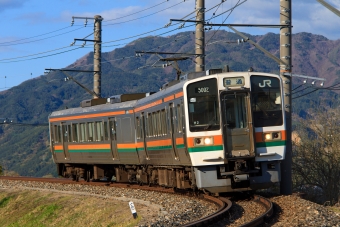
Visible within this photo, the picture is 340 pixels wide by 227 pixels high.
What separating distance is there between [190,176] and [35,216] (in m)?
6.22

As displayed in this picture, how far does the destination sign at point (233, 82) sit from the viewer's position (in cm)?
1565

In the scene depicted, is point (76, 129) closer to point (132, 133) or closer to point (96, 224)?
point (132, 133)

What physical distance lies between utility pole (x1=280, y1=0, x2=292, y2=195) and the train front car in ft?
2.78

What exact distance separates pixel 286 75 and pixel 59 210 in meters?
7.80

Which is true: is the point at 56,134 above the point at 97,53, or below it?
below

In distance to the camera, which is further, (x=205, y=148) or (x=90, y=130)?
(x=90, y=130)

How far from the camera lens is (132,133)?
22281 millimetres

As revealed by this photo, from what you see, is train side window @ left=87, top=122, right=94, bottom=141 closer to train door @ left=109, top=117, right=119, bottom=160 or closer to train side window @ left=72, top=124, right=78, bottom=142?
train side window @ left=72, top=124, right=78, bottom=142

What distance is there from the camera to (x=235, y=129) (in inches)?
609

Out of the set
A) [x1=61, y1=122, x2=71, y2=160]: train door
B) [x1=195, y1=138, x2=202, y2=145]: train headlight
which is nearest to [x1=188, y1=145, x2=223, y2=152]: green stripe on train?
[x1=195, y1=138, x2=202, y2=145]: train headlight

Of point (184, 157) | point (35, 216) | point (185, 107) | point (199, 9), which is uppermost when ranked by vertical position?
point (199, 9)

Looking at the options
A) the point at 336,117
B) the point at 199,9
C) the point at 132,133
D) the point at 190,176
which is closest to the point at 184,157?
the point at 190,176

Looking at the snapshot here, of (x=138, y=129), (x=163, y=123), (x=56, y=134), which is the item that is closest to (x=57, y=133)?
(x=56, y=134)

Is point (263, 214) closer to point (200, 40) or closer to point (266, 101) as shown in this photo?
point (266, 101)
